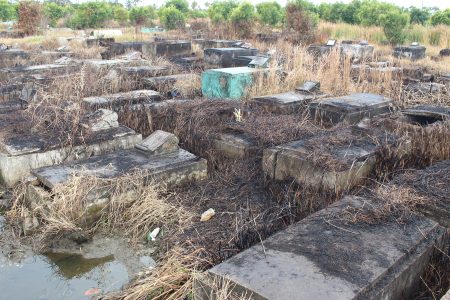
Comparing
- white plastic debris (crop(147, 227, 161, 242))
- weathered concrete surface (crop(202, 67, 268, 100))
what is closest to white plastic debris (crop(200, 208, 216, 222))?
white plastic debris (crop(147, 227, 161, 242))

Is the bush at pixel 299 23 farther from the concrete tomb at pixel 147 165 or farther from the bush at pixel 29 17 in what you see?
the bush at pixel 29 17

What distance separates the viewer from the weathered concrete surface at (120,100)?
5.51m

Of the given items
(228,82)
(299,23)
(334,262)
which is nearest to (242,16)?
(299,23)

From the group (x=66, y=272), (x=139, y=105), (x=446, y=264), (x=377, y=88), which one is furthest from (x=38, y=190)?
(x=377, y=88)

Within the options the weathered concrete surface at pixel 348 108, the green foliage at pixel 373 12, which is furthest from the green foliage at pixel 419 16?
the weathered concrete surface at pixel 348 108

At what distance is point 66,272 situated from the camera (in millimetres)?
2941

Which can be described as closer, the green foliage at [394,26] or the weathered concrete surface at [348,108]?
the weathered concrete surface at [348,108]

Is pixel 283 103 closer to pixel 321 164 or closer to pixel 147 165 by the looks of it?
Result: pixel 321 164

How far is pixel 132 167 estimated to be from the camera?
12.8 feet

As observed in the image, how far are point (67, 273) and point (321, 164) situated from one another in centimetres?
205

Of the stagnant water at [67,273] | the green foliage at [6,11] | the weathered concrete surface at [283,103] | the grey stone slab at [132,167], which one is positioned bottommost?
the stagnant water at [67,273]

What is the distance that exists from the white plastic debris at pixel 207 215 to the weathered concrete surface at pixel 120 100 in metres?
2.41

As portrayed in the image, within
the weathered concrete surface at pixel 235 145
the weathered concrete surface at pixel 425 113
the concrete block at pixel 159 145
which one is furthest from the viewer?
the weathered concrete surface at pixel 425 113

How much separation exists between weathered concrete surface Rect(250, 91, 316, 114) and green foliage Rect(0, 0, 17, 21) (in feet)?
117
